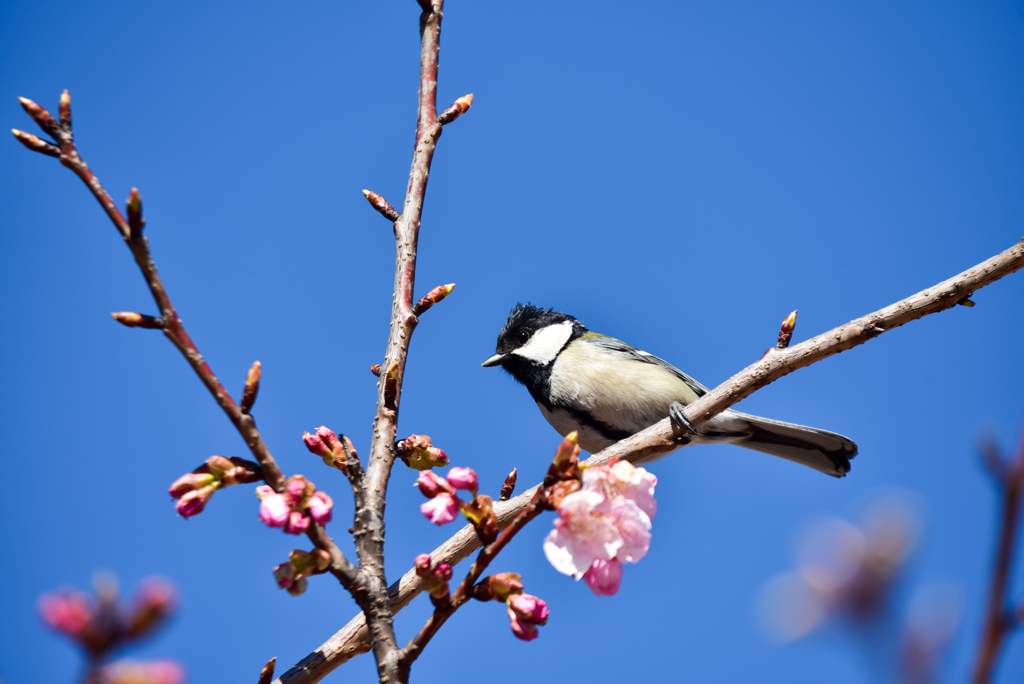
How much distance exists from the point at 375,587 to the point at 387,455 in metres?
0.41

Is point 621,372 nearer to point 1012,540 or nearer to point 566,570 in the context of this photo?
point 566,570

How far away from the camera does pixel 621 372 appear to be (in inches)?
200

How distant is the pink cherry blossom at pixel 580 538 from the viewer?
149 centimetres

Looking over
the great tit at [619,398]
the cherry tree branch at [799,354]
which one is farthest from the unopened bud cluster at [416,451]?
the great tit at [619,398]

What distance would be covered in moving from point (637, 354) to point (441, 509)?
14.4 feet

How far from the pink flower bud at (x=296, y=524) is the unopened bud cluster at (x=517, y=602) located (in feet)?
1.34

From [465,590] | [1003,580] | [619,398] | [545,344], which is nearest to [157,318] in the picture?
[465,590]

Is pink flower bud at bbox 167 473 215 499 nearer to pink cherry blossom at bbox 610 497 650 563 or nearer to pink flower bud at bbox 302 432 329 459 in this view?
pink flower bud at bbox 302 432 329 459

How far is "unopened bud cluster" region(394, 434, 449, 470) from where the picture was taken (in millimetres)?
2066

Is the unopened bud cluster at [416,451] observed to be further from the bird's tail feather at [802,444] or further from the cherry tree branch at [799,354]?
the bird's tail feather at [802,444]

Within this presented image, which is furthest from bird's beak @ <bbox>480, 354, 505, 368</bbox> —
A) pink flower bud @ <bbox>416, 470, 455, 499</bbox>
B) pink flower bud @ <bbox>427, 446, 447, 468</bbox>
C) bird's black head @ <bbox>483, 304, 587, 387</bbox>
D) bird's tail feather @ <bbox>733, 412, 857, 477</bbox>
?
pink flower bud @ <bbox>416, 470, 455, 499</bbox>

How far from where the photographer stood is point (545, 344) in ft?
18.9

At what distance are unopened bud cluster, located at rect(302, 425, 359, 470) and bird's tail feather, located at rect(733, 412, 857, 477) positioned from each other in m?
3.60

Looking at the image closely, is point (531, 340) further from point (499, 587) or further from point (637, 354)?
point (499, 587)
